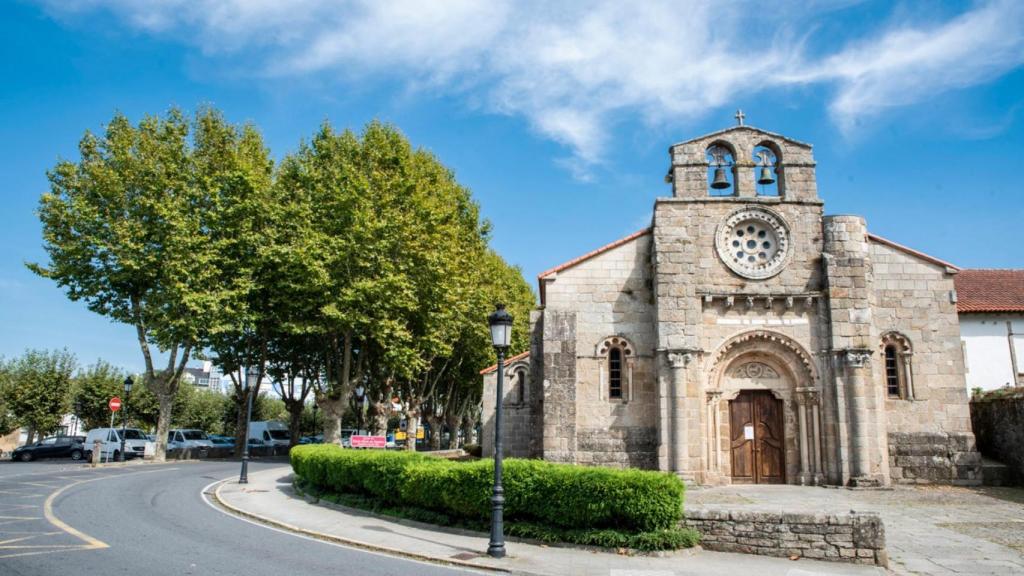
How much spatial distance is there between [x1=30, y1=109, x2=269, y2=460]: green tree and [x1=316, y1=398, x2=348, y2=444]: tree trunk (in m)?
5.41

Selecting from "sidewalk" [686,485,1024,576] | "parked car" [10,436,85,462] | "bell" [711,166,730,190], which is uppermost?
"bell" [711,166,730,190]

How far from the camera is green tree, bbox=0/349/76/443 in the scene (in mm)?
39000

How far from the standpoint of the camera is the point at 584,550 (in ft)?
35.3

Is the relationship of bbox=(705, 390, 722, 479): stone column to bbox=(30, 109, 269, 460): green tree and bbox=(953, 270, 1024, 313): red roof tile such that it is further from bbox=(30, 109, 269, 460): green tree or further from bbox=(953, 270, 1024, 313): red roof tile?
bbox=(30, 109, 269, 460): green tree

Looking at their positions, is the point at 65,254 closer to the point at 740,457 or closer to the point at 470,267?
the point at 470,267

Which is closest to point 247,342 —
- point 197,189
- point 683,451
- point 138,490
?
point 197,189

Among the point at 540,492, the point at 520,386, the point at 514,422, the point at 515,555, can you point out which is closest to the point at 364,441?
the point at 514,422

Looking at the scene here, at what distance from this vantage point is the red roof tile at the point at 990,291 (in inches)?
949

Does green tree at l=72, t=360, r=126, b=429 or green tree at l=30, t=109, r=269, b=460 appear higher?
green tree at l=30, t=109, r=269, b=460

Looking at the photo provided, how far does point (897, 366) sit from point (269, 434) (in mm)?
43950

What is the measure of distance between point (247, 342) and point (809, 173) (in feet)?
85.6

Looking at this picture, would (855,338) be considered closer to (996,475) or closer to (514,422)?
(996,475)

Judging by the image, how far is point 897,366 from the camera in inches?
775

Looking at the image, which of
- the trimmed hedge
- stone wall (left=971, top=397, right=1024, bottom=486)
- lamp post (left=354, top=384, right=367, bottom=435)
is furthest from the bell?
lamp post (left=354, top=384, right=367, bottom=435)
